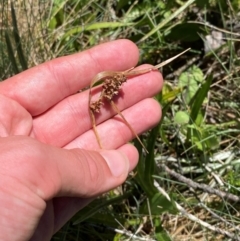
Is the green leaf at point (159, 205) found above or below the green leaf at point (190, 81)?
below

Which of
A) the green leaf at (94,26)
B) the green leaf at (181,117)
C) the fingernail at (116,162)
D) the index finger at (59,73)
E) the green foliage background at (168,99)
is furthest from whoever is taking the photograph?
the green leaf at (94,26)

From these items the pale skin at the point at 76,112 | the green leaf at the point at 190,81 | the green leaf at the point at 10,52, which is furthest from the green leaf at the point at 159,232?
the green leaf at the point at 10,52

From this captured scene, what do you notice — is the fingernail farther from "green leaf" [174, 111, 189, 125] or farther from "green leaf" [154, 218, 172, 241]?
"green leaf" [174, 111, 189, 125]

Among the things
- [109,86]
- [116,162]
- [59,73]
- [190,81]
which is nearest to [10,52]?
[59,73]

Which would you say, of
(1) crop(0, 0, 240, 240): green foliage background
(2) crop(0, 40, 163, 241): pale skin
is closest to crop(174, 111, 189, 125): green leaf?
(1) crop(0, 0, 240, 240): green foliage background

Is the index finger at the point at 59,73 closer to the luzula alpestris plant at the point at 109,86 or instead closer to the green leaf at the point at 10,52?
the luzula alpestris plant at the point at 109,86

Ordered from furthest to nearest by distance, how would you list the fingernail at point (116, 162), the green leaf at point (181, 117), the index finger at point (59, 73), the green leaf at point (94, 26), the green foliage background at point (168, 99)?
the green leaf at point (94, 26), the green leaf at point (181, 117), the green foliage background at point (168, 99), the index finger at point (59, 73), the fingernail at point (116, 162)

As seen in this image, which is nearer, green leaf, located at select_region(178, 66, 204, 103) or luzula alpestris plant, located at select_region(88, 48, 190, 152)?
luzula alpestris plant, located at select_region(88, 48, 190, 152)
